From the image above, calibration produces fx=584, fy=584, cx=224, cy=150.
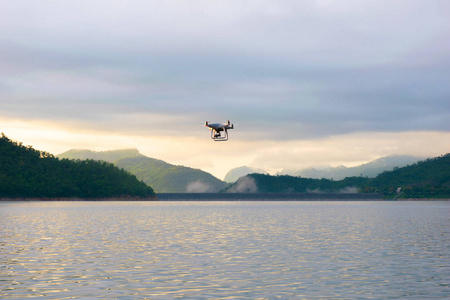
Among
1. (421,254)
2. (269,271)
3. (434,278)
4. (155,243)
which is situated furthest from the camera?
(155,243)

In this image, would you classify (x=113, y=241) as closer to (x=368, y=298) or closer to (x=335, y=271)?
(x=335, y=271)

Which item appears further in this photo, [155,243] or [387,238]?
[387,238]

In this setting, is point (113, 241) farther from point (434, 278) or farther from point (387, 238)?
point (434, 278)

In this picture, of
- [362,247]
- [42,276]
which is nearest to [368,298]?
[42,276]

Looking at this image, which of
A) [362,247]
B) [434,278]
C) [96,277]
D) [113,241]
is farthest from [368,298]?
[113,241]

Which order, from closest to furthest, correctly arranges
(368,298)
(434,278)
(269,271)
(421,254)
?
(368,298) < (434,278) < (269,271) < (421,254)

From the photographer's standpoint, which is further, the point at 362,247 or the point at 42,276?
the point at 362,247

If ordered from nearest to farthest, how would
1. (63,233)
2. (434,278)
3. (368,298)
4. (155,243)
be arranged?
(368,298), (434,278), (155,243), (63,233)

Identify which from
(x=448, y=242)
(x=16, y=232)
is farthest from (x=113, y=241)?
(x=448, y=242)

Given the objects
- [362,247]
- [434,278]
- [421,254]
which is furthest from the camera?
[362,247]
